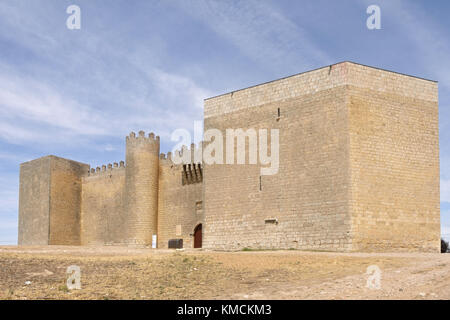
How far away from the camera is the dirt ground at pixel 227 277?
8.77 m

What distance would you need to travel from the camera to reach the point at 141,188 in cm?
2606

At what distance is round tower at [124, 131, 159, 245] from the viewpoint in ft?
84.7

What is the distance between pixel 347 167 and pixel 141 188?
12.7m

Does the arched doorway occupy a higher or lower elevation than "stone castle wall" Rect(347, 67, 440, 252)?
lower

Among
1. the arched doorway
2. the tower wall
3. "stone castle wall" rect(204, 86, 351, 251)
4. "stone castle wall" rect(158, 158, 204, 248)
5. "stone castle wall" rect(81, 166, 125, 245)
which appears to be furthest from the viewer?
the tower wall

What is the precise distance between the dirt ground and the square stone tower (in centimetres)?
282

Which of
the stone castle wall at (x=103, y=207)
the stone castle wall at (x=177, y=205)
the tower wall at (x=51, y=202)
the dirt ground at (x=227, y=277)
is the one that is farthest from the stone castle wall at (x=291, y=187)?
the tower wall at (x=51, y=202)

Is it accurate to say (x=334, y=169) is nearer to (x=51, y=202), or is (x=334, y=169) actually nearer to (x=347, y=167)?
(x=347, y=167)

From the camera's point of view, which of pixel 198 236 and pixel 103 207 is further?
pixel 103 207

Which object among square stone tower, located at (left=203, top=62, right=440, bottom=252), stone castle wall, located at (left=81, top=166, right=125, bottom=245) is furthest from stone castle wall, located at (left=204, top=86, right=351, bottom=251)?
stone castle wall, located at (left=81, top=166, right=125, bottom=245)

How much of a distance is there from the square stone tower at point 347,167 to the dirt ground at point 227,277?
282 cm

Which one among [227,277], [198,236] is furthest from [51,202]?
[227,277]

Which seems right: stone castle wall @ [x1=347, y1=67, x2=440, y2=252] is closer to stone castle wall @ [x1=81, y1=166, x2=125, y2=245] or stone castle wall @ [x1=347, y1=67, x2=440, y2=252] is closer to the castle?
the castle
